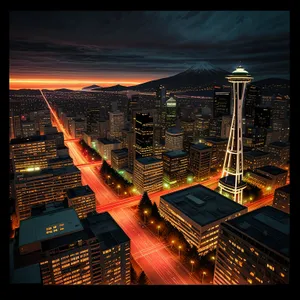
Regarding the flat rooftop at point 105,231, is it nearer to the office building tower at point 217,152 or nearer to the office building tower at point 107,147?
the office building tower at point 217,152

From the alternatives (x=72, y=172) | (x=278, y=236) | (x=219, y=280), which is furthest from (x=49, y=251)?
(x=72, y=172)

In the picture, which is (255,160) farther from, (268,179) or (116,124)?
(116,124)

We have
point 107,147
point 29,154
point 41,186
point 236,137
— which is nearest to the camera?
point 41,186

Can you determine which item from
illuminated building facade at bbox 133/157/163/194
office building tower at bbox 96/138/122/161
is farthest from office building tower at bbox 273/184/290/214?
office building tower at bbox 96/138/122/161

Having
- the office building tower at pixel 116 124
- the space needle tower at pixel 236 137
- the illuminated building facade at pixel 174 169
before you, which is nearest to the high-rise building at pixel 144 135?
the illuminated building facade at pixel 174 169

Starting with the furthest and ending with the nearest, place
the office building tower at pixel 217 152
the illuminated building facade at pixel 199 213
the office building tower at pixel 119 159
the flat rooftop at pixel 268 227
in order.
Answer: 1. the office building tower at pixel 217 152
2. the office building tower at pixel 119 159
3. the illuminated building facade at pixel 199 213
4. the flat rooftop at pixel 268 227

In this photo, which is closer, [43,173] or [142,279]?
[142,279]

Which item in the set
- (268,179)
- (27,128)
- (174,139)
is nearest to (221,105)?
(174,139)

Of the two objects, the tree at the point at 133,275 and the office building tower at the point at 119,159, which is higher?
the office building tower at the point at 119,159
